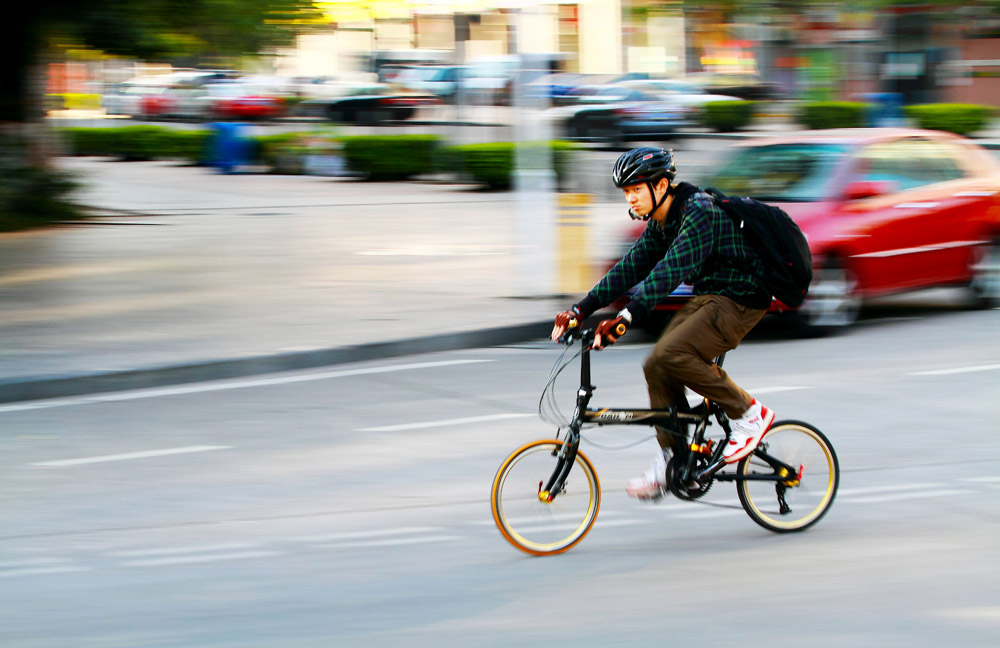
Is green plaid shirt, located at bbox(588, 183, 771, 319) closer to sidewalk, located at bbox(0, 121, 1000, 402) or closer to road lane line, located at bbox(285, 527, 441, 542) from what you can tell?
road lane line, located at bbox(285, 527, 441, 542)

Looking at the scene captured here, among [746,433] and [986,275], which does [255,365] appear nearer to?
[746,433]

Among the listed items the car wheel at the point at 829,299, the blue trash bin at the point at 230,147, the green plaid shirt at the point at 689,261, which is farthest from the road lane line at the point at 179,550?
the blue trash bin at the point at 230,147

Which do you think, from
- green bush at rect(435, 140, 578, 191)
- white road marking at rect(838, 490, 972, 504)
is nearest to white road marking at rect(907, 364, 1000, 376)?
white road marking at rect(838, 490, 972, 504)

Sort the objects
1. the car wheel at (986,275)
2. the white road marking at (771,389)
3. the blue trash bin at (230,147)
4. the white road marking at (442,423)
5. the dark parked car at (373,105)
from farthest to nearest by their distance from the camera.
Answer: the dark parked car at (373,105), the blue trash bin at (230,147), the car wheel at (986,275), the white road marking at (771,389), the white road marking at (442,423)

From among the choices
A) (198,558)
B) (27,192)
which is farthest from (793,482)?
(27,192)

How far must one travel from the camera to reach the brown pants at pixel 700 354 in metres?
4.90

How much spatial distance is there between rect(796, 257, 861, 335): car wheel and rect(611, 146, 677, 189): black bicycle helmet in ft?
16.4

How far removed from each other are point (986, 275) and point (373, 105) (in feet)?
101

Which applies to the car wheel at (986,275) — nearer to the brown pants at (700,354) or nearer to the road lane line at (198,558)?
the brown pants at (700,354)

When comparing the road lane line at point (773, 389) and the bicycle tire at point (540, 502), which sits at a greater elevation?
the bicycle tire at point (540, 502)

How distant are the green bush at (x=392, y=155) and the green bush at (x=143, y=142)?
445cm

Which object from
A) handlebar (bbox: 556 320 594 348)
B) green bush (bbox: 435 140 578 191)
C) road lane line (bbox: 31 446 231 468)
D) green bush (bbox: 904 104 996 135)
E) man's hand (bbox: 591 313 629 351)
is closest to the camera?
man's hand (bbox: 591 313 629 351)

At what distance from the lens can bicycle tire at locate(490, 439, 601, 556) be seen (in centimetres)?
491

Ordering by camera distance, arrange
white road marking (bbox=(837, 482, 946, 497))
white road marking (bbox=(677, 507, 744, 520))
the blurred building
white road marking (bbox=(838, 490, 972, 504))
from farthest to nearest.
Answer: the blurred building < white road marking (bbox=(837, 482, 946, 497)) < white road marking (bbox=(838, 490, 972, 504)) < white road marking (bbox=(677, 507, 744, 520))
